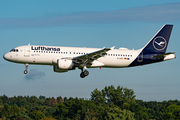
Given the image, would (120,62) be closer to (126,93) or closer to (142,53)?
(142,53)

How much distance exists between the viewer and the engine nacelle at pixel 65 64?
55812mm

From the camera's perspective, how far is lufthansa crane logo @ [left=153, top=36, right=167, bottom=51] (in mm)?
63522

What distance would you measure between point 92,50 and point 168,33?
16.8 metres

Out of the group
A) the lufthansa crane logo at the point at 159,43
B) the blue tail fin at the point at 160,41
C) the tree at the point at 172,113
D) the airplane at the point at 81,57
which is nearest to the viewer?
the airplane at the point at 81,57

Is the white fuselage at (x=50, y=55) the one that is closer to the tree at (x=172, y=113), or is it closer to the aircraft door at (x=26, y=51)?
the aircraft door at (x=26, y=51)

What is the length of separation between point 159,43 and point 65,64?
64.7 feet

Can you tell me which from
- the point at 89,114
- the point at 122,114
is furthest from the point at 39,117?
the point at 122,114

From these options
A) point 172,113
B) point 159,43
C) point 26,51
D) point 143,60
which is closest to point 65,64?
point 26,51

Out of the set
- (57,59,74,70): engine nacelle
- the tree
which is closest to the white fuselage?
(57,59,74,70): engine nacelle

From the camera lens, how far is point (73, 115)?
145 metres

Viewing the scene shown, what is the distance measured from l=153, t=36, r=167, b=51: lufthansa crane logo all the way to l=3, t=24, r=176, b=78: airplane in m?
0.85

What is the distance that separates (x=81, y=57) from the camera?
55.4 m

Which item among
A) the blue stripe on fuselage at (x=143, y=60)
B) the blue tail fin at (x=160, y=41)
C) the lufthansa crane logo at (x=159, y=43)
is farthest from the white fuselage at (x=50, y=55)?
the lufthansa crane logo at (x=159, y=43)

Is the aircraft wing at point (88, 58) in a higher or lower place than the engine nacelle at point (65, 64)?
higher
